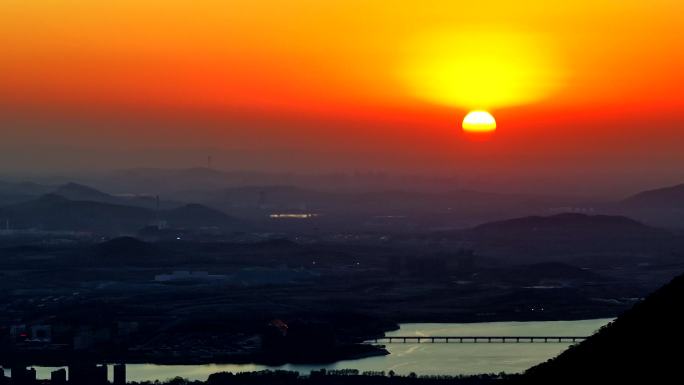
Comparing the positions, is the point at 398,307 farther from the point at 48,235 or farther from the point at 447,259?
the point at 48,235

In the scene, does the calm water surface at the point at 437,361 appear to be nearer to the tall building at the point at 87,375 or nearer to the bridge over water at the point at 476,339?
the bridge over water at the point at 476,339

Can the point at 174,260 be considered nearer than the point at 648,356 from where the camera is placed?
No

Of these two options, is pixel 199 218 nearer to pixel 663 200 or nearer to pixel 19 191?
pixel 19 191

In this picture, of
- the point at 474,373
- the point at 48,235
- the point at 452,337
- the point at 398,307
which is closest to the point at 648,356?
the point at 474,373

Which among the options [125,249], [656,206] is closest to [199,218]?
[125,249]

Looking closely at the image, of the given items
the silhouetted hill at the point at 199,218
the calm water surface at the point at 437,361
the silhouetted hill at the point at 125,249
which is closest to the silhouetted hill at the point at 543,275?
the silhouetted hill at the point at 125,249

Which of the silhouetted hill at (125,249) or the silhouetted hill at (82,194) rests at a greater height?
the silhouetted hill at (82,194)
